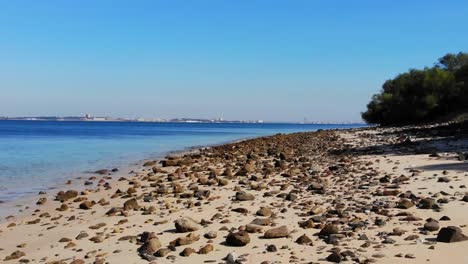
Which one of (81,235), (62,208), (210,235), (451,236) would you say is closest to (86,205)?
(62,208)

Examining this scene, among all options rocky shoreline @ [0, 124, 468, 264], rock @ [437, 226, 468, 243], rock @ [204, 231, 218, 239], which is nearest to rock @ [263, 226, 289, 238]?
rocky shoreline @ [0, 124, 468, 264]

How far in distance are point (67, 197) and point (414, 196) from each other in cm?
1014

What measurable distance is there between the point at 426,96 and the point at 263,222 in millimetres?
66302

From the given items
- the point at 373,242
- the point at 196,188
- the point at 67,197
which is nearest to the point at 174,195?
the point at 196,188

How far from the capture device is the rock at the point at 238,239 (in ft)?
25.6

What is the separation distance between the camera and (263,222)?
9.20 meters

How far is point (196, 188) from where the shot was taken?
15273 millimetres

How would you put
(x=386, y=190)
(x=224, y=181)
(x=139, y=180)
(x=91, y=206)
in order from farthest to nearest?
1. (x=139, y=180)
2. (x=224, y=181)
3. (x=91, y=206)
4. (x=386, y=190)

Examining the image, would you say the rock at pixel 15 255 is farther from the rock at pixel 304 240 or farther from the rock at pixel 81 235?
the rock at pixel 304 240

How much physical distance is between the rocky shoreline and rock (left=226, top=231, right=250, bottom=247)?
17 millimetres

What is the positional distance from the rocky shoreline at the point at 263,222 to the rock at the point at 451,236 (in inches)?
0.6

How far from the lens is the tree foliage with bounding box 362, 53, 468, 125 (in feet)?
225

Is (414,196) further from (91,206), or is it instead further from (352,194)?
(91,206)

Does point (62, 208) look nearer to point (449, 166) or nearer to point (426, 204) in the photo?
point (426, 204)
